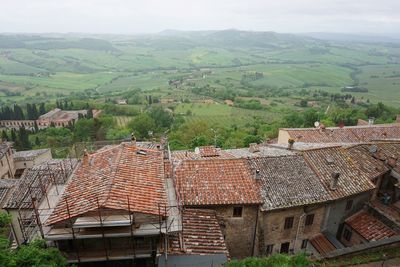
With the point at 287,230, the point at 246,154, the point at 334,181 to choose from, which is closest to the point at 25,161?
the point at 246,154

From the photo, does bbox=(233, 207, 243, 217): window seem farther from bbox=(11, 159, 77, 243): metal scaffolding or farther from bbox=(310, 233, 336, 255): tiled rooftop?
bbox=(11, 159, 77, 243): metal scaffolding

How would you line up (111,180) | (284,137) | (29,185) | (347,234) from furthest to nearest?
(284,137) < (29,185) < (347,234) < (111,180)

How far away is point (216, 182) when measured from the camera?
78.7 ft

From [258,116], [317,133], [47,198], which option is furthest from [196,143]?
[258,116]

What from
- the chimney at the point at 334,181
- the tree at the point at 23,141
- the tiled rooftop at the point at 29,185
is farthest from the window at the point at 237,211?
the tree at the point at 23,141

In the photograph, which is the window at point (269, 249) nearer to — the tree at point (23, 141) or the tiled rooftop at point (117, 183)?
the tiled rooftop at point (117, 183)

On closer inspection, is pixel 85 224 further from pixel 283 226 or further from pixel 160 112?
pixel 160 112

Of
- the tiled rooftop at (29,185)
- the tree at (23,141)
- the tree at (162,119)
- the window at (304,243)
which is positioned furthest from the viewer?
the tree at (162,119)

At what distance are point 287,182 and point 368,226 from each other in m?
7.58

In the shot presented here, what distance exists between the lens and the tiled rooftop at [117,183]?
17.6 metres

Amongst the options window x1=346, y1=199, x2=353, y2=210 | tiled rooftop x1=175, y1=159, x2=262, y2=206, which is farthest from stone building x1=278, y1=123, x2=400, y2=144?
tiled rooftop x1=175, y1=159, x2=262, y2=206

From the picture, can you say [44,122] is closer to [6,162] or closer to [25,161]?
[25,161]

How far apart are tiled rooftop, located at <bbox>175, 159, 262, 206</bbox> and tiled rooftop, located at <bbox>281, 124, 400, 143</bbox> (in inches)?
803

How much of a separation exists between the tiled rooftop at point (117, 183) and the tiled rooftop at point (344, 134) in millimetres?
26599
